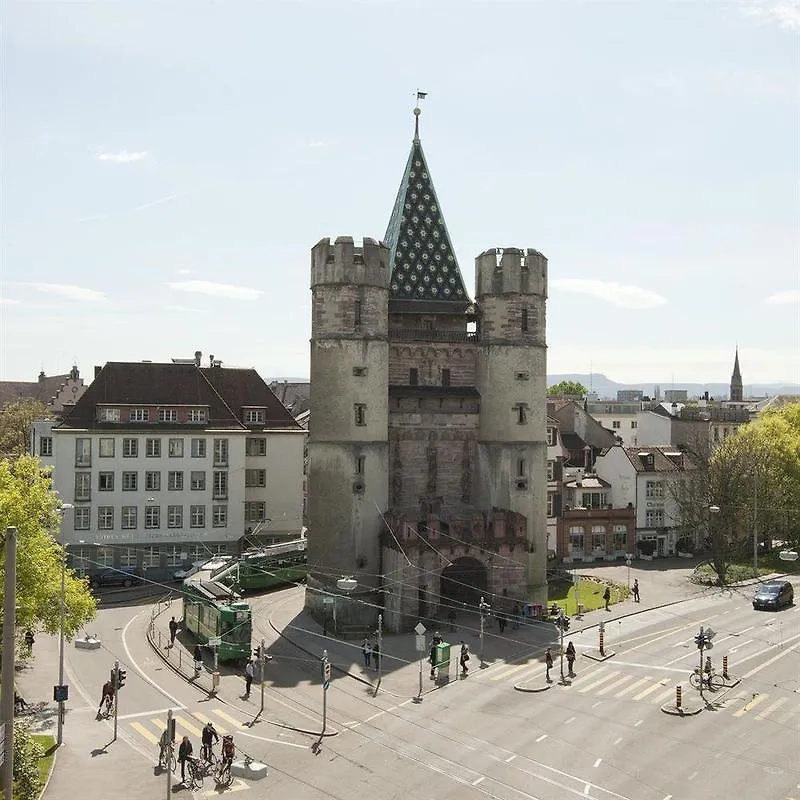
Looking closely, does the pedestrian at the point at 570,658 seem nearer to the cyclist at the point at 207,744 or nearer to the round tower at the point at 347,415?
the round tower at the point at 347,415

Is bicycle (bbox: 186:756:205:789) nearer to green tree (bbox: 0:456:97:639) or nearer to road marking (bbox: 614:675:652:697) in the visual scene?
green tree (bbox: 0:456:97:639)

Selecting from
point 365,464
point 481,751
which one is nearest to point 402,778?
point 481,751

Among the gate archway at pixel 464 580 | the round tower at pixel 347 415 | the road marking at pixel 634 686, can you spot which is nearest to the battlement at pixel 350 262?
the round tower at pixel 347 415

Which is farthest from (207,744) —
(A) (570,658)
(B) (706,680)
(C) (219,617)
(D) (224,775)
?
(B) (706,680)

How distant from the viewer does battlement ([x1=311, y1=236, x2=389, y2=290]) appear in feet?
196

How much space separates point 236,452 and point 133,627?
20.4m

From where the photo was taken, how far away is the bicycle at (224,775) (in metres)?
32.4

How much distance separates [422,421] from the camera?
63.4 metres

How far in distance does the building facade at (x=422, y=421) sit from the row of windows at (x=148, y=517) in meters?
15.8

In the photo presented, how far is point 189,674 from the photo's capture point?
46.9 m

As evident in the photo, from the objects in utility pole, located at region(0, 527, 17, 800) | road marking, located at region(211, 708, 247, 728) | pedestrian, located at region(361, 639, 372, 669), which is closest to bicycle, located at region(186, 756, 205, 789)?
road marking, located at region(211, 708, 247, 728)

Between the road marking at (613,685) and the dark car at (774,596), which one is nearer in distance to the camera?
the road marking at (613,685)

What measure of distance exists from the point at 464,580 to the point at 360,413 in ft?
42.0

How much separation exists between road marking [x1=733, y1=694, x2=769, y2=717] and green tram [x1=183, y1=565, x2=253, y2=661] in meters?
24.1
